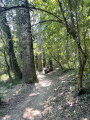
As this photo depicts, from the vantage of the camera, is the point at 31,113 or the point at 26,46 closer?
the point at 31,113

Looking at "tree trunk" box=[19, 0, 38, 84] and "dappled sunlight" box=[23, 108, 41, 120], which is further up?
"tree trunk" box=[19, 0, 38, 84]

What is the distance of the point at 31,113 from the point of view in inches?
119

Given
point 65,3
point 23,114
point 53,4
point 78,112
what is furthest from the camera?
point 53,4

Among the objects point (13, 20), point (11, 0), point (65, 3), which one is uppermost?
point (11, 0)

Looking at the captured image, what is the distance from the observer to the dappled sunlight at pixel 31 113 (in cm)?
283

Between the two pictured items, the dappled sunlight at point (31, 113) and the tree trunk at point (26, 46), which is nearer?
the dappled sunlight at point (31, 113)

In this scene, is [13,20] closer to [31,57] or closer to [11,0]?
[11,0]

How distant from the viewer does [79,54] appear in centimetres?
277

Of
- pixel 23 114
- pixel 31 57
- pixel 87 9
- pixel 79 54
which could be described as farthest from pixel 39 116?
pixel 31 57

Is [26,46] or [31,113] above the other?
[26,46]

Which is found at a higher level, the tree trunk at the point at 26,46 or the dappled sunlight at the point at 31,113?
the tree trunk at the point at 26,46

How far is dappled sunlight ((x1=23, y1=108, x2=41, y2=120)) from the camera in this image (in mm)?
2830

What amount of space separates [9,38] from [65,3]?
7.56 meters

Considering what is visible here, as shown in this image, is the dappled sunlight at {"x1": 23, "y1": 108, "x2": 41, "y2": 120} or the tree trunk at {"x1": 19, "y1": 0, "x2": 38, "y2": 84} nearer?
the dappled sunlight at {"x1": 23, "y1": 108, "x2": 41, "y2": 120}
